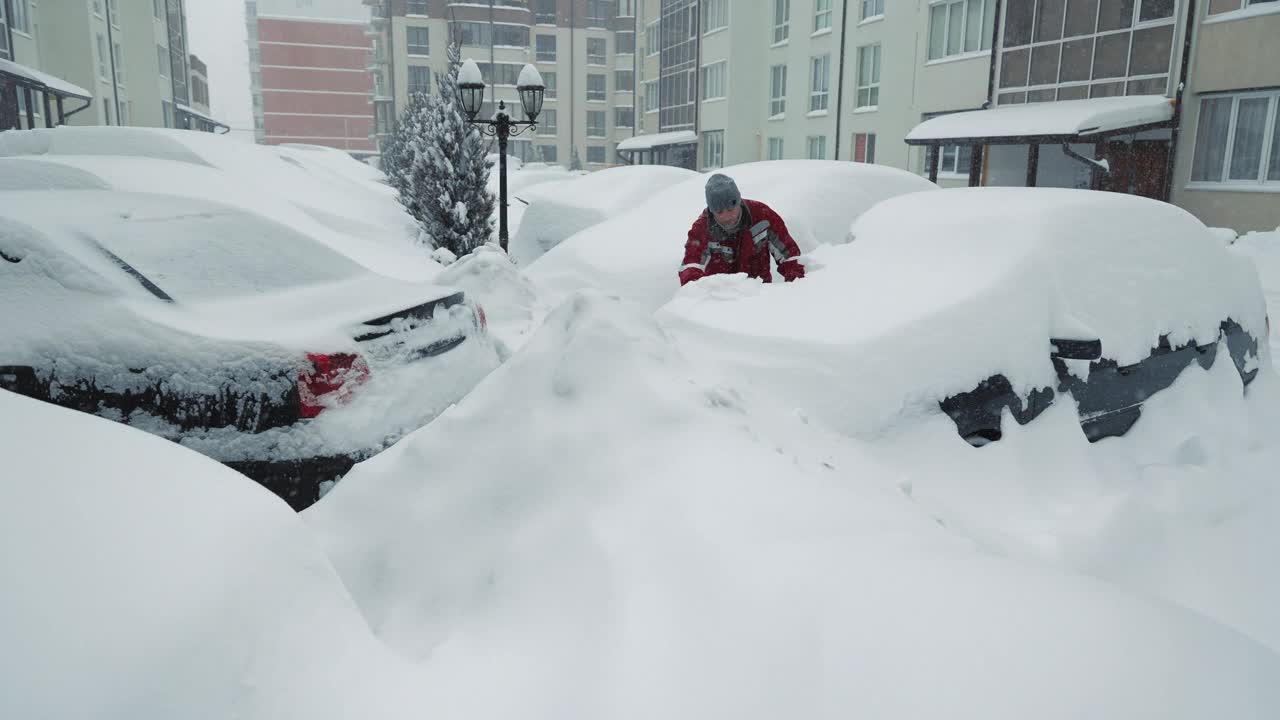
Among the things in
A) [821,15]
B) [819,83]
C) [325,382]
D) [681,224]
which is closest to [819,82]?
[819,83]

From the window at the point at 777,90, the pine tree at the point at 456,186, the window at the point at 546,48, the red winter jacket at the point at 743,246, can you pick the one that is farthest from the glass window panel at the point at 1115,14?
the window at the point at 546,48

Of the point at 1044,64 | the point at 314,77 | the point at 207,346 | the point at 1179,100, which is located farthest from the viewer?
the point at 314,77

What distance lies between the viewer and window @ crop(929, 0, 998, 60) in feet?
71.8

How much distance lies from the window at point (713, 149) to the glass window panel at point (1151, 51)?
59.9 feet

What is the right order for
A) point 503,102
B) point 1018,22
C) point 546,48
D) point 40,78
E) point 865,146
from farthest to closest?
point 546,48 → point 865,146 → point 40,78 → point 1018,22 → point 503,102

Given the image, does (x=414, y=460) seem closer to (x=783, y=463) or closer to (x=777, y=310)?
(x=783, y=463)

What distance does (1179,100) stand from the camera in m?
16.9

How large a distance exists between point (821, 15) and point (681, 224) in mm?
24073

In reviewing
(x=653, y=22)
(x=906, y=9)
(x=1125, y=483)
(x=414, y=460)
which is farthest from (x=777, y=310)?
(x=653, y=22)

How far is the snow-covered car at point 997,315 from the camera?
12.1 ft

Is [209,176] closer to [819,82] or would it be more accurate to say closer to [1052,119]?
[1052,119]

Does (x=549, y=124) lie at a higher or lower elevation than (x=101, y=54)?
lower

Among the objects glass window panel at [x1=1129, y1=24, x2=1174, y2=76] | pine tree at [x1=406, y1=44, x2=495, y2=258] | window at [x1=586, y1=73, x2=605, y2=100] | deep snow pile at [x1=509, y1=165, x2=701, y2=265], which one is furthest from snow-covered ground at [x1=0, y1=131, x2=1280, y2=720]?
window at [x1=586, y1=73, x2=605, y2=100]

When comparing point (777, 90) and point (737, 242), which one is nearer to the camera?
point (737, 242)
